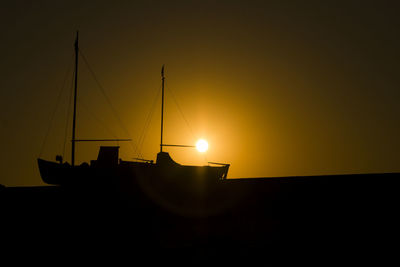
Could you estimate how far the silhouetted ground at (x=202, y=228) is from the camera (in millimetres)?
20516

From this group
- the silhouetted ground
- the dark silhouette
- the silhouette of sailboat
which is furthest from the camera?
the silhouette of sailboat

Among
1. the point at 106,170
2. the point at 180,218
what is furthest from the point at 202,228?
the point at 106,170

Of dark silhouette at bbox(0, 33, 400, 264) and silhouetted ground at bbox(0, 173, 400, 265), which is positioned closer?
silhouetted ground at bbox(0, 173, 400, 265)

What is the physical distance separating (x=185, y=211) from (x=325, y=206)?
40.5 feet

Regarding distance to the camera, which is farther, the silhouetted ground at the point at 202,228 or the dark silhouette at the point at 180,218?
the dark silhouette at the point at 180,218

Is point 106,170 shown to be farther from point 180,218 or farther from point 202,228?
point 202,228

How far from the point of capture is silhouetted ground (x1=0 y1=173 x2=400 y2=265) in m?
20.5

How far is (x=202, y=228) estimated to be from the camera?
25984 mm

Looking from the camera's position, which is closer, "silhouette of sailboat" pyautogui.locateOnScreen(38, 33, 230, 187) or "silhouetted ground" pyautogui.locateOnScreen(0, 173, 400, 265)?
"silhouetted ground" pyautogui.locateOnScreen(0, 173, 400, 265)

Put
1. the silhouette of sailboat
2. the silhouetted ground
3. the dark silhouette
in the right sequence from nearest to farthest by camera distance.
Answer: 1. the silhouetted ground
2. the dark silhouette
3. the silhouette of sailboat

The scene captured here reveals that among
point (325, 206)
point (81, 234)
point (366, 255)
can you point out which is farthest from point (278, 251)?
point (325, 206)

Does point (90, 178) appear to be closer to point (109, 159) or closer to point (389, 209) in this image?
point (109, 159)

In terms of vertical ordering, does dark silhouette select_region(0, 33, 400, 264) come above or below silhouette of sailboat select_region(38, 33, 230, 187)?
below

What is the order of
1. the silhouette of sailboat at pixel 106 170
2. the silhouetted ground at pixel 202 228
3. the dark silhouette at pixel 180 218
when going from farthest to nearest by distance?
the silhouette of sailboat at pixel 106 170, the dark silhouette at pixel 180 218, the silhouetted ground at pixel 202 228
